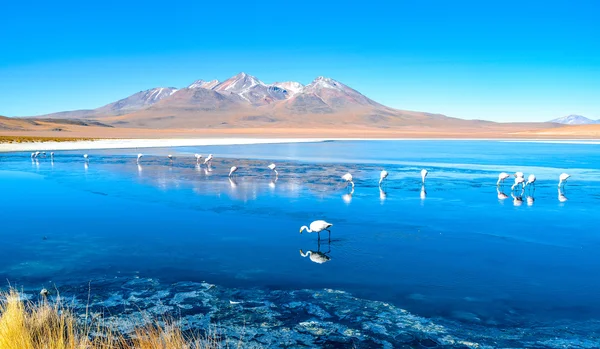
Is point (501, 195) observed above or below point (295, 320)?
above

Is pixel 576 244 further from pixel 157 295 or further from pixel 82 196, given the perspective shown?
pixel 82 196

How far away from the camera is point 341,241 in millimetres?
9820

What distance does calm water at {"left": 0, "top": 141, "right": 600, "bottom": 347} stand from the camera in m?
7.02

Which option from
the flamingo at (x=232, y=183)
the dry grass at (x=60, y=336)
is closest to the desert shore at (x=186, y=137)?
the flamingo at (x=232, y=183)

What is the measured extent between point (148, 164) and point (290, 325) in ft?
72.0

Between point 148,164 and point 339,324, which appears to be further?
point 148,164

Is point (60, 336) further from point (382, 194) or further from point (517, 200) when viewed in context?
point (517, 200)

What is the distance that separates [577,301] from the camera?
663 centimetres

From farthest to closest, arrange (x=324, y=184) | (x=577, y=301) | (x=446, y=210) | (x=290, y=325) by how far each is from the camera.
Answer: (x=324, y=184) < (x=446, y=210) < (x=577, y=301) < (x=290, y=325)

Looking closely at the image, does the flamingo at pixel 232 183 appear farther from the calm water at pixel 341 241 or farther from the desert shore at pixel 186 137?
the desert shore at pixel 186 137

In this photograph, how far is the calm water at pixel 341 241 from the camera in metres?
7.02

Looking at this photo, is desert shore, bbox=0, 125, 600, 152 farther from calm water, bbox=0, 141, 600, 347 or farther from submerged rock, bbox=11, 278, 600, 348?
submerged rock, bbox=11, 278, 600, 348

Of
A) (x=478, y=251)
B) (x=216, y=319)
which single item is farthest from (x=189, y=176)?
(x=216, y=319)

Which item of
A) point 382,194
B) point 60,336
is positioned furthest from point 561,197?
point 60,336
